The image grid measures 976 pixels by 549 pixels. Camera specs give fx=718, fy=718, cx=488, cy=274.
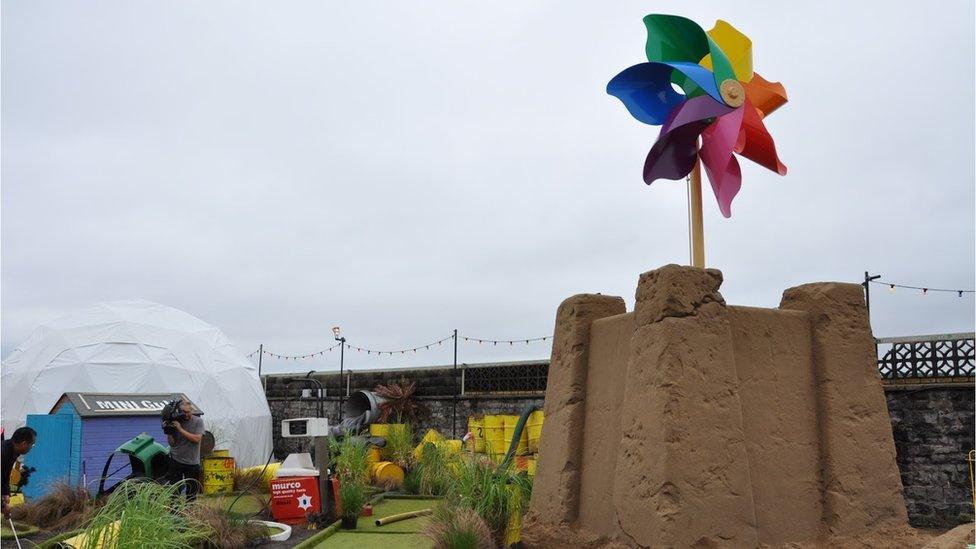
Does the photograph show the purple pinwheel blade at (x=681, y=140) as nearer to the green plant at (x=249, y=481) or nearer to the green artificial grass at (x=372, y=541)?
the green artificial grass at (x=372, y=541)

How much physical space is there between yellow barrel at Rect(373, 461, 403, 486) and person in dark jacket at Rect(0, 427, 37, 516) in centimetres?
478

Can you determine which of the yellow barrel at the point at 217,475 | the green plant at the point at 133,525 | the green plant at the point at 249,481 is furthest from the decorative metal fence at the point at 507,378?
the green plant at the point at 133,525

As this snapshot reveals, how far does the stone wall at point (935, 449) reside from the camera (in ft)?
32.8

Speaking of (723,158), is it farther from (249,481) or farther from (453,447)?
(249,481)

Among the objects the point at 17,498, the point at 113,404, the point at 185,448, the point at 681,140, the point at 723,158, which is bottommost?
the point at 17,498

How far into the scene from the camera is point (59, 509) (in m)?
8.55

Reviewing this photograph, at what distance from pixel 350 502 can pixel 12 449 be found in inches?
139

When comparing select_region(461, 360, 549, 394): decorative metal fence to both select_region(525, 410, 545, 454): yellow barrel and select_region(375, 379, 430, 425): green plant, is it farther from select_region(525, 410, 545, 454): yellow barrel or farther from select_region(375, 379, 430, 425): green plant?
select_region(525, 410, 545, 454): yellow barrel

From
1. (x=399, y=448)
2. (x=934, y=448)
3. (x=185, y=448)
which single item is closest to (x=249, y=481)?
(x=399, y=448)

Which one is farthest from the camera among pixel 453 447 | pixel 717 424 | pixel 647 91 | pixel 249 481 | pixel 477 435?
pixel 477 435

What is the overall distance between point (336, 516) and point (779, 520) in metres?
4.94

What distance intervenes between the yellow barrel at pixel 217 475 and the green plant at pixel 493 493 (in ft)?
19.1

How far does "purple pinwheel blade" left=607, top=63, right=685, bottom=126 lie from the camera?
6.04m

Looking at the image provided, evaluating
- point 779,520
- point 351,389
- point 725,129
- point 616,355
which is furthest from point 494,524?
point 351,389
